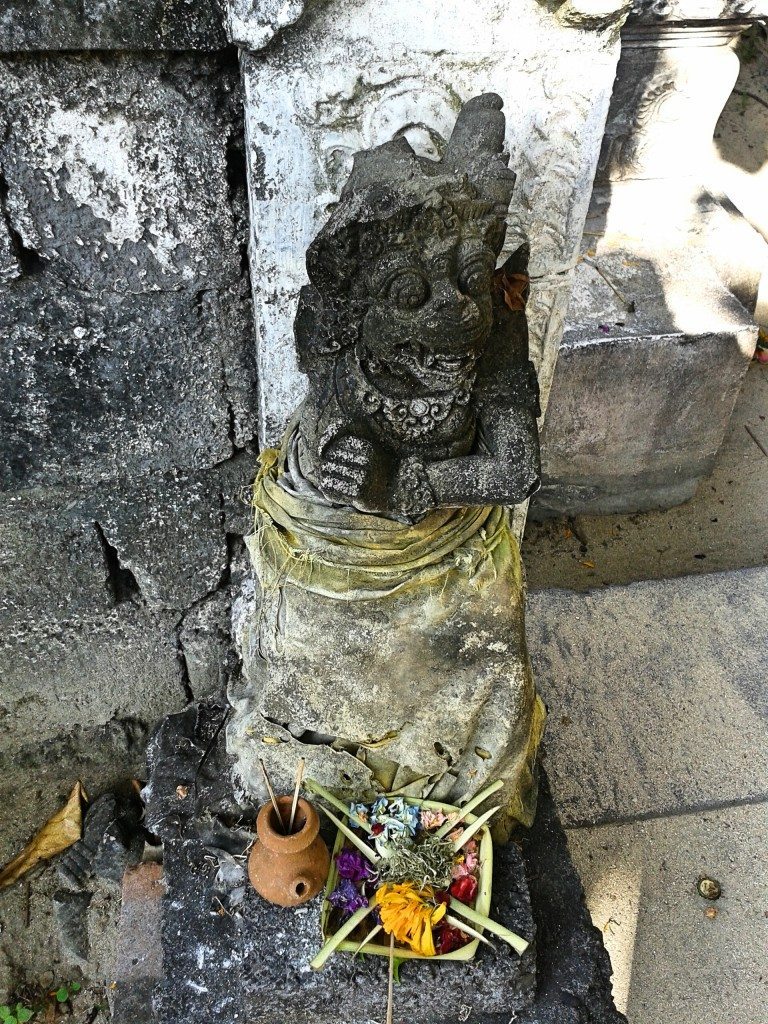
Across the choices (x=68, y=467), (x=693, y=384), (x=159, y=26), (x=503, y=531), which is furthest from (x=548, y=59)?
(x=693, y=384)

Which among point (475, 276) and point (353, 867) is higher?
point (475, 276)

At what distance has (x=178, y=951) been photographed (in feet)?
7.57

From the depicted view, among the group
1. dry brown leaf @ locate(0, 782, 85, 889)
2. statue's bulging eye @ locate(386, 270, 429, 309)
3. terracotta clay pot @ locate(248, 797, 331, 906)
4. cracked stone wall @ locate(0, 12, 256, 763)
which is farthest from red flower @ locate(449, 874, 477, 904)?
dry brown leaf @ locate(0, 782, 85, 889)

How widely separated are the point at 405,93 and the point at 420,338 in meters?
0.67

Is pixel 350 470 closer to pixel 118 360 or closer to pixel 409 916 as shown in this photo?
pixel 118 360

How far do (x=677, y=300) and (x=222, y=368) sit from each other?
99.0 inches

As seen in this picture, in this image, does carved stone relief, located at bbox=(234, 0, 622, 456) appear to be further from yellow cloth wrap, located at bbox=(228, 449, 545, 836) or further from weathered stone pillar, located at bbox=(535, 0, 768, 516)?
weathered stone pillar, located at bbox=(535, 0, 768, 516)

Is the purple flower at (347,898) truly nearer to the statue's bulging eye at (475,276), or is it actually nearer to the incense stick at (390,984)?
the incense stick at (390,984)

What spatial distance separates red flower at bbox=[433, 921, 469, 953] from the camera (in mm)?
2141

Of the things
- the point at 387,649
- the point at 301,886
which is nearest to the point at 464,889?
the point at 301,886

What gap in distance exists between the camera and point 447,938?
2148mm

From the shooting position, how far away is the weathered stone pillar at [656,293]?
13.1 ft

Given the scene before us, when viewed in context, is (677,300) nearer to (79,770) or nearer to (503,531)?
(503,531)

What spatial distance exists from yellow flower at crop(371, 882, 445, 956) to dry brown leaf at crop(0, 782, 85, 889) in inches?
59.5
